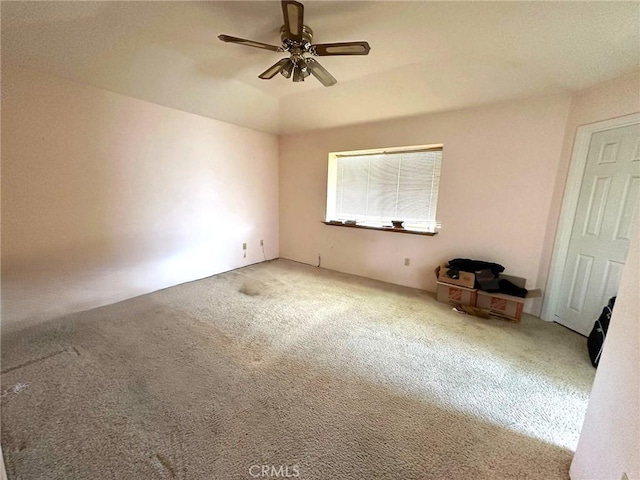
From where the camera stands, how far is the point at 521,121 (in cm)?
266

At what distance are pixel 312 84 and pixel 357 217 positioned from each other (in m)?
1.97

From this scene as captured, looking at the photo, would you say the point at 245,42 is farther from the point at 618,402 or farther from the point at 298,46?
the point at 618,402

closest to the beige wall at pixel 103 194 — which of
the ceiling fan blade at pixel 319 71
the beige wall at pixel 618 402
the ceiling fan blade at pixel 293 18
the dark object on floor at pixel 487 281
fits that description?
the ceiling fan blade at pixel 319 71

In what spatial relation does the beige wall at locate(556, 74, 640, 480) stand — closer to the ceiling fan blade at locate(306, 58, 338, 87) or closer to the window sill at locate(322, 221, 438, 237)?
the ceiling fan blade at locate(306, 58, 338, 87)

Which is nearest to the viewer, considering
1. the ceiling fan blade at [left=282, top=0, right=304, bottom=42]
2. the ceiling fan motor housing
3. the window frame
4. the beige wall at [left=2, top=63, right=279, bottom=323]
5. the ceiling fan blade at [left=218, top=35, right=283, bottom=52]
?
the ceiling fan blade at [left=282, top=0, right=304, bottom=42]

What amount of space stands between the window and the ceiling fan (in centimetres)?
168

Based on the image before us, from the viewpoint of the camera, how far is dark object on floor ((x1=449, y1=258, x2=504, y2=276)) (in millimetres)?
2844

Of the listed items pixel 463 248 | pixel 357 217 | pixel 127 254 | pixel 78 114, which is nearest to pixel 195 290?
pixel 127 254

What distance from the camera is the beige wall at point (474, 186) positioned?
2631 millimetres

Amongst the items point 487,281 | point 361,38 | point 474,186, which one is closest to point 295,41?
point 361,38

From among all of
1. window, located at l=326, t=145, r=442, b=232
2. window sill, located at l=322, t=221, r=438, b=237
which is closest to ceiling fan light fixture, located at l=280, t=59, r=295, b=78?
window, located at l=326, t=145, r=442, b=232

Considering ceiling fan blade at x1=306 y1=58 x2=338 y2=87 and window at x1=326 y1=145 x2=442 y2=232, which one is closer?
ceiling fan blade at x1=306 y1=58 x2=338 y2=87

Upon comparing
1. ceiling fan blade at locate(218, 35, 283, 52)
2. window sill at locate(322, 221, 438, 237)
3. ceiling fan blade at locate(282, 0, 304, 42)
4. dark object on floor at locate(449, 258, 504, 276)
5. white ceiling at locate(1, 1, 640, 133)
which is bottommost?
dark object on floor at locate(449, 258, 504, 276)

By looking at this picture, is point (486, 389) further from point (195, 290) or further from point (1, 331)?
point (1, 331)
